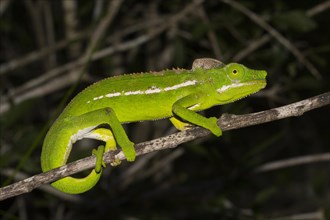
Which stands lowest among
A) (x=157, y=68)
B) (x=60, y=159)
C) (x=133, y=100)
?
(x=60, y=159)

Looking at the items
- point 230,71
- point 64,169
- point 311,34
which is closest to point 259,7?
point 311,34

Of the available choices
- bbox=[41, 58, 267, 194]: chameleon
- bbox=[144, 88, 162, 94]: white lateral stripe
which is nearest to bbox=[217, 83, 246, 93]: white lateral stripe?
bbox=[41, 58, 267, 194]: chameleon

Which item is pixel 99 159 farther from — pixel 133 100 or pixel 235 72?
pixel 235 72

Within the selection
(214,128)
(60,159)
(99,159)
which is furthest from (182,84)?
(60,159)

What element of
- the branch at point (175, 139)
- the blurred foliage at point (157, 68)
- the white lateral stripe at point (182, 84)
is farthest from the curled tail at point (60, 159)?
the blurred foliage at point (157, 68)

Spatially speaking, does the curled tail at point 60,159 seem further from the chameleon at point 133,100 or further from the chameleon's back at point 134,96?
the chameleon's back at point 134,96

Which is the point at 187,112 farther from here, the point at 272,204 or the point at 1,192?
the point at 272,204

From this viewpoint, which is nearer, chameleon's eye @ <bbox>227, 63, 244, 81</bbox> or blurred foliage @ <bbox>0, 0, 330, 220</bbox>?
chameleon's eye @ <bbox>227, 63, 244, 81</bbox>

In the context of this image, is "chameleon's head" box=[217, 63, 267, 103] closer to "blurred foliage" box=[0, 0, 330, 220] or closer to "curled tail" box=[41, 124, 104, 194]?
"curled tail" box=[41, 124, 104, 194]
